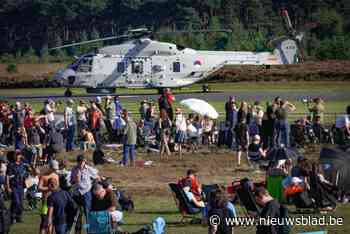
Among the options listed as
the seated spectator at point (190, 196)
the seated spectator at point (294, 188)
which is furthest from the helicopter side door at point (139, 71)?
the seated spectator at point (190, 196)

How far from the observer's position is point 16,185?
19.0 meters

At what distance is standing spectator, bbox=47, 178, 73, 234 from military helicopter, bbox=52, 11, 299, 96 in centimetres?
3448

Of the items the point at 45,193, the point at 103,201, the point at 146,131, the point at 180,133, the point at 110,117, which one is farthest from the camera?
the point at 110,117

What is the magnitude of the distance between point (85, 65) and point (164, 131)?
22735 mm

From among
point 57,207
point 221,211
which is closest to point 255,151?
point 57,207

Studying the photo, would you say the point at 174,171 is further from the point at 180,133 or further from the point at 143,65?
the point at 143,65

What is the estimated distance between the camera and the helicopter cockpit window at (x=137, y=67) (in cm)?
5144

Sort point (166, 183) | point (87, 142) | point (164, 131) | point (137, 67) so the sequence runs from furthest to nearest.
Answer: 1. point (137, 67)
2. point (87, 142)
3. point (164, 131)
4. point (166, 183)

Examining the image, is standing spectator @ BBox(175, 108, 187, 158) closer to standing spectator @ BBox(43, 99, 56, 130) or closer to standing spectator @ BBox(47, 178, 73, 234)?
standing spectator @ BBox(43, 99, 56, 130)

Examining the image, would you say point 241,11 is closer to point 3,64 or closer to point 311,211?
point 3,64

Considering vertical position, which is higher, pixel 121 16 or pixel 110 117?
pixel 121 16

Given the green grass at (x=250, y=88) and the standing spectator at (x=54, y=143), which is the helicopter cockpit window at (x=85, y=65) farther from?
the standing spectator at (x=54, y=143)

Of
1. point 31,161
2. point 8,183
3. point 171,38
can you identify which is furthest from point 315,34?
point 8,183

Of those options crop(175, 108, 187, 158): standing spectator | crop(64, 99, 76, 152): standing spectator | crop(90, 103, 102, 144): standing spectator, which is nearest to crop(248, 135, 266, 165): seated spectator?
crop(175, 108, 187, 158): standing spectator
